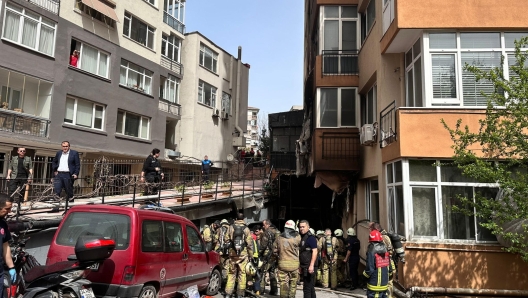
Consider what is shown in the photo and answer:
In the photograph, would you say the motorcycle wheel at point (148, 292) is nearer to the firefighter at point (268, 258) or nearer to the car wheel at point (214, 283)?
the car wheel at point (214, 283)

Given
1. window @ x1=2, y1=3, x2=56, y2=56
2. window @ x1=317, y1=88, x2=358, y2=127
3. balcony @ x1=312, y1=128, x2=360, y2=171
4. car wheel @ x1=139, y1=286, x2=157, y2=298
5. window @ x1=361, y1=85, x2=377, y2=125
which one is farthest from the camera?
window @ x1=2, y1=3, x2=56, y2=56

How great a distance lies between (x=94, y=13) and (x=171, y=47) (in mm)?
6875

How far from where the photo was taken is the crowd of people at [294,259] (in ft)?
20.6

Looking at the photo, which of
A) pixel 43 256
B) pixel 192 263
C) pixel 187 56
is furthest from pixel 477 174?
pixel 187 56

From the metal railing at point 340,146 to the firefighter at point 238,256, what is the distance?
18.0 feet

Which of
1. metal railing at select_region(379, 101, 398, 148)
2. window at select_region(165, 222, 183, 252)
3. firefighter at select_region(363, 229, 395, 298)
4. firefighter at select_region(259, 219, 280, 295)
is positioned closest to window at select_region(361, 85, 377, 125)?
metal railing at select_region(379, 101, 398, 148)

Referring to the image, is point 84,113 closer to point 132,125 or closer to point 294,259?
point 132,125

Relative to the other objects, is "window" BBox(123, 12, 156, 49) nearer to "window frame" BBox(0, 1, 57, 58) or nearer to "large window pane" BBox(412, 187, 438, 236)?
"window frame" BBox(0, 1, 57, 58)

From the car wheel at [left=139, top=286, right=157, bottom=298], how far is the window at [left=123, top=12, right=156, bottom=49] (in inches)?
728

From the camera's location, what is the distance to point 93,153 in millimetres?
18906

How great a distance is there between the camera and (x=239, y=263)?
7.98 m

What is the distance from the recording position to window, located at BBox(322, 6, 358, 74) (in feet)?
45.4

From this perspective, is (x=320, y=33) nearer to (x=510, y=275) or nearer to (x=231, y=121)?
(x=510, y=275)

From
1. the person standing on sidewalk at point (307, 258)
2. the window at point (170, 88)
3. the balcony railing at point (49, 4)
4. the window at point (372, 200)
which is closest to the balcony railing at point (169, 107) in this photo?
the window at point (170, 88)
